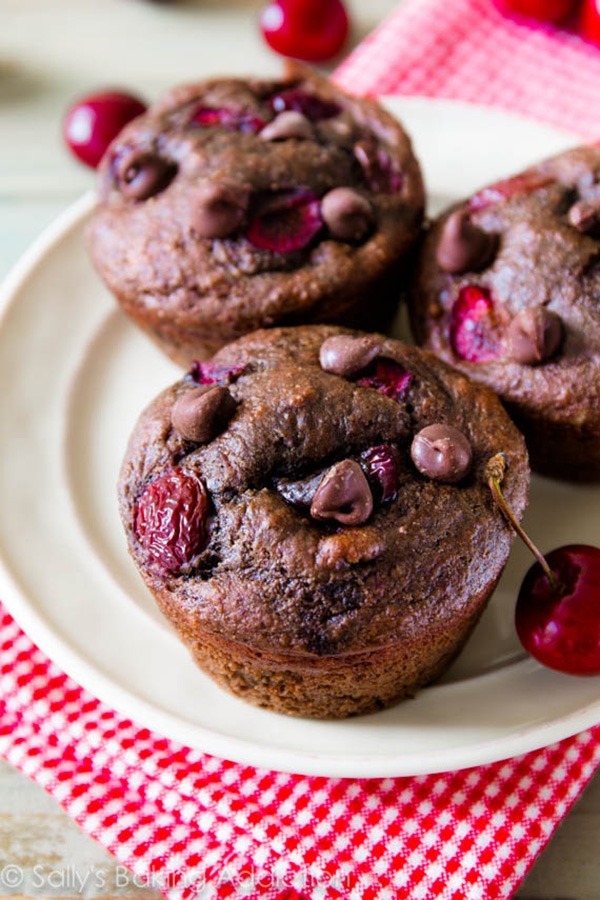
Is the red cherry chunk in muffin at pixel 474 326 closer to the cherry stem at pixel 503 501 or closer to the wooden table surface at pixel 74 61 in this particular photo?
Answer: the cherry stem at pixel 503 501

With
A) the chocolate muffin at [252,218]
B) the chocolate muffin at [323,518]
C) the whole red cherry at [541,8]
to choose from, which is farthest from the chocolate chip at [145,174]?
the whole red cherry at [541,8]

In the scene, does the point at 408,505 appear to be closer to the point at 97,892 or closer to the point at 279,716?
the point at 279,716

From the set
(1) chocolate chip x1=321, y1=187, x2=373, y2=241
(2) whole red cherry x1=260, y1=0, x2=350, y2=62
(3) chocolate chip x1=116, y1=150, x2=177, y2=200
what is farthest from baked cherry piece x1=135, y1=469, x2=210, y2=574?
(2) whole red cherry x1=260, y1=0, x2=350, y2=62

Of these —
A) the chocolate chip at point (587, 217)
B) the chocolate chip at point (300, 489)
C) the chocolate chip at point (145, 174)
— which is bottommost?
the chocolate chip at point (587, 217)

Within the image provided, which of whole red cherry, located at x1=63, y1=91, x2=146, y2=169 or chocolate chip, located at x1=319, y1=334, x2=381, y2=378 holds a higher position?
whole red cherry, located at x1=63, y1=91, x2=146, y2=169

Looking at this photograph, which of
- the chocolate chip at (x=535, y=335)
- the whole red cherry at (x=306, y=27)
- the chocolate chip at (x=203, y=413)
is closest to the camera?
the chocolate chip at (x=203, y=413)

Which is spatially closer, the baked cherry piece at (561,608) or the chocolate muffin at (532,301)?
the baked cherry piece at (561,608)

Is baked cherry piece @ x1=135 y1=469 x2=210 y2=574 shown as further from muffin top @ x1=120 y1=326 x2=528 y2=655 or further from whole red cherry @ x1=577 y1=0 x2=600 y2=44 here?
whole red cherry @ x1=577 y1=0 x2=600 y2=44
